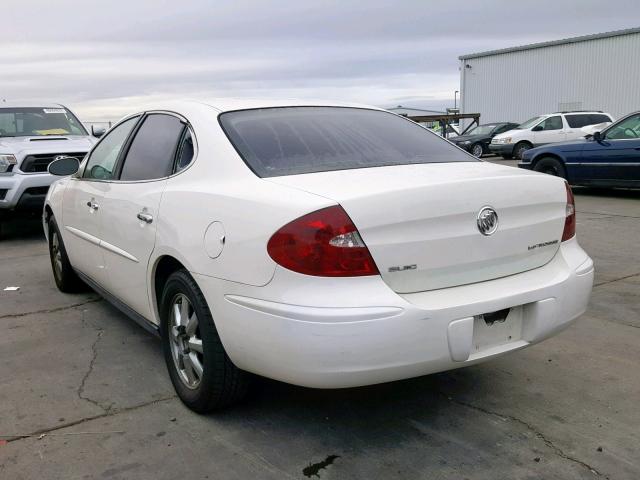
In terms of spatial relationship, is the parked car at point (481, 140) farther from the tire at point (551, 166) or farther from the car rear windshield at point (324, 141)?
the car rear windshield at point (324, 141)

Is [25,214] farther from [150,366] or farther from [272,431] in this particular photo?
[272,431]

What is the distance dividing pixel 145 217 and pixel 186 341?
0.71 metres

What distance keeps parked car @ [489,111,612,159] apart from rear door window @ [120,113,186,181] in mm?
17570

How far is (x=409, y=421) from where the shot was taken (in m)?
3.05


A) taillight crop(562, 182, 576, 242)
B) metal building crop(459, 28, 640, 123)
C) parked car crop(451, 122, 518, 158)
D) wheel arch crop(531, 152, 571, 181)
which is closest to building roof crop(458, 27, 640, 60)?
metal building crop(459, 28, 640, 123)

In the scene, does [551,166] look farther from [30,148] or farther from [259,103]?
[259,103]

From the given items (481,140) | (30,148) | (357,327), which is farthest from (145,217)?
(481,140)

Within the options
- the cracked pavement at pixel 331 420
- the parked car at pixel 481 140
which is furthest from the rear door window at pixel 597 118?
the cracked pavement at pixel 331 420

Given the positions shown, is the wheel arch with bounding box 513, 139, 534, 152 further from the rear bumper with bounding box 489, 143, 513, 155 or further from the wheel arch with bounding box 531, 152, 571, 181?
the wheel arch with bounding box 531, 152, 571, 181

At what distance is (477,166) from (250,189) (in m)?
1.19

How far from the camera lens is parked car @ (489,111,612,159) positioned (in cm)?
1962

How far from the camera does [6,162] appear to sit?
830cm

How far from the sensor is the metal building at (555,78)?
86.8ft

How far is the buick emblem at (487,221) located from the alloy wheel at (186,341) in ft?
4.50
